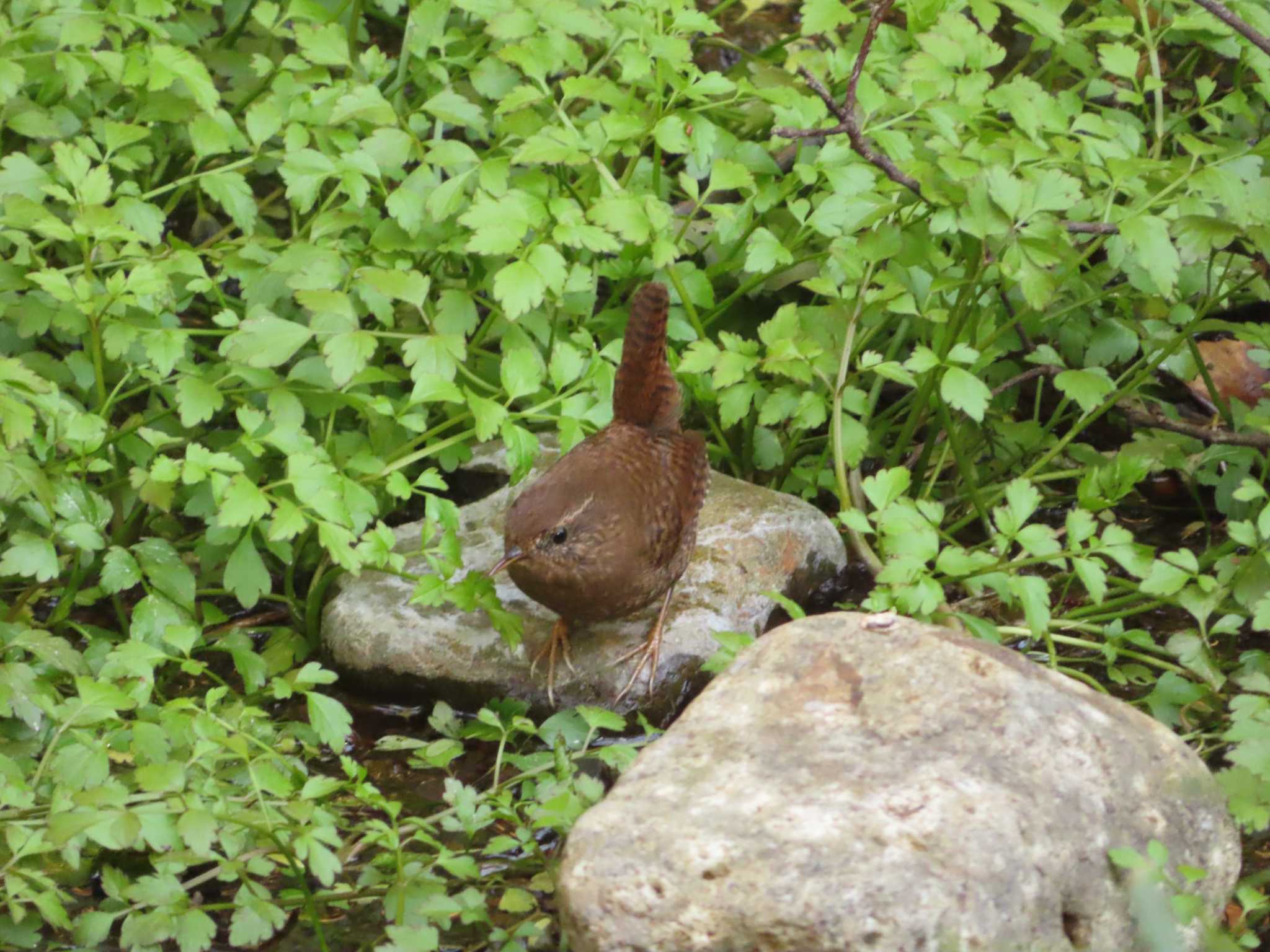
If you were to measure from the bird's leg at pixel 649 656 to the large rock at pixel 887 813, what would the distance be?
2.78 ft

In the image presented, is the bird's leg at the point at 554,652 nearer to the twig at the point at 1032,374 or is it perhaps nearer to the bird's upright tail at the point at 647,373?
the bird's upright tail at the point at 647,373

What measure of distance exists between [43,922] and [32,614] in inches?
48.9

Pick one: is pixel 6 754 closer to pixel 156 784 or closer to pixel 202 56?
pixel 156 784

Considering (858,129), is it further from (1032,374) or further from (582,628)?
(582,628)

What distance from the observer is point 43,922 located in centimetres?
312

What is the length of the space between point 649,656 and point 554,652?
0.26 m

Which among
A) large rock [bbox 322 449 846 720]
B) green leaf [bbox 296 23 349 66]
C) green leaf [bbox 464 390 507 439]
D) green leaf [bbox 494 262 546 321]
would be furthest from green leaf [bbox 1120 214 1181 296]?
green leaf [bbox 296 23 349 66]

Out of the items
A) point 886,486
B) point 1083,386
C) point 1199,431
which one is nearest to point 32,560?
point 886,486

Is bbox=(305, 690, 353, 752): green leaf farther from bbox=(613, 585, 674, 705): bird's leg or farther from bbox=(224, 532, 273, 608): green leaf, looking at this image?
bbox=(613, 585, 674, 705): bird's leg

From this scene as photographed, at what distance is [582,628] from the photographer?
4.13 metres

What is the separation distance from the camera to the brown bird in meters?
3.71

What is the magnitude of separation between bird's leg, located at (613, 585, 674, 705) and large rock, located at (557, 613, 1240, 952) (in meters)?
0.85

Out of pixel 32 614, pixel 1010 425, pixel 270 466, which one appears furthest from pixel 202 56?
pixel 1010 425

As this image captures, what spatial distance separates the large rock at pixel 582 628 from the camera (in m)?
4.01
